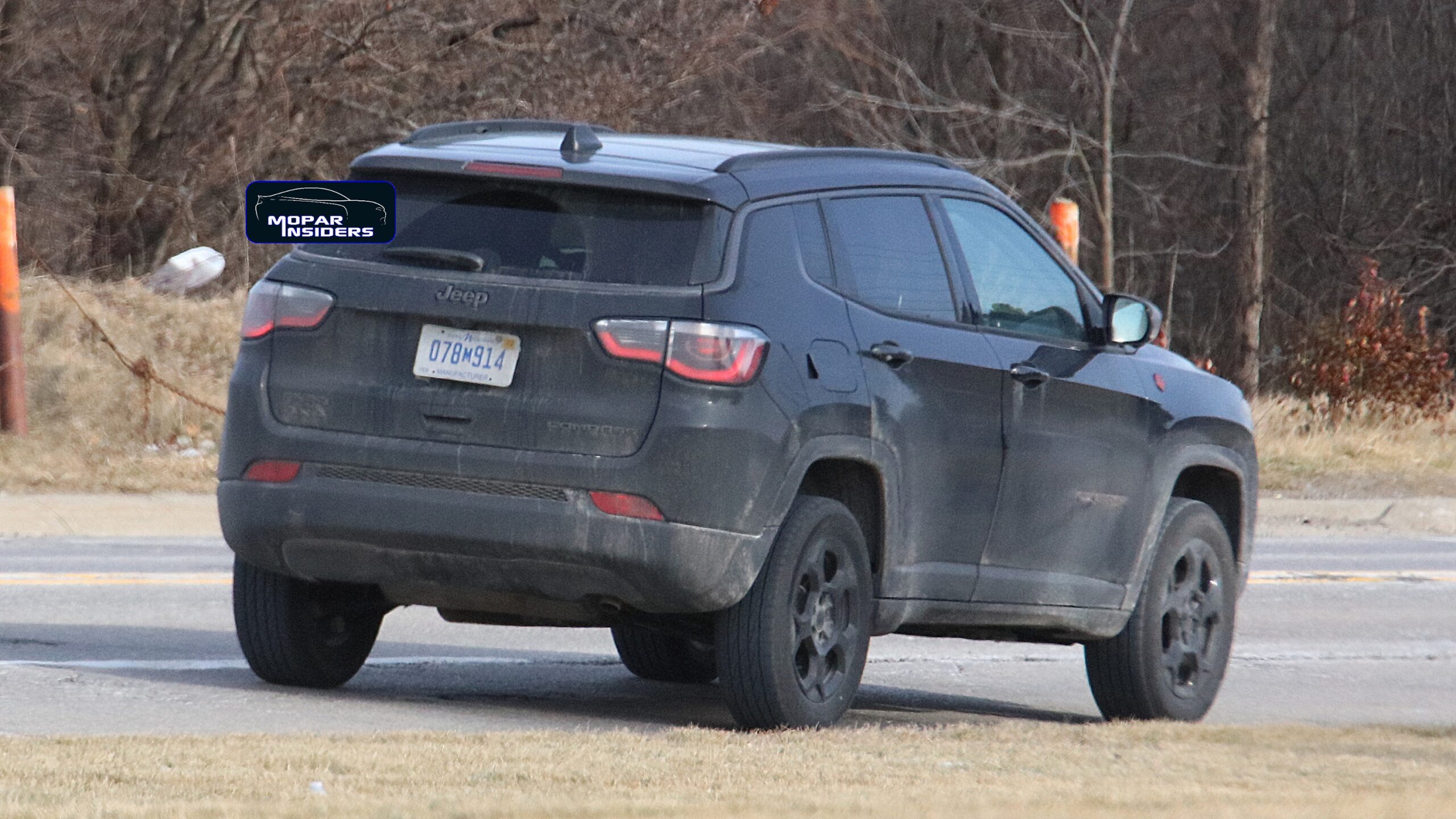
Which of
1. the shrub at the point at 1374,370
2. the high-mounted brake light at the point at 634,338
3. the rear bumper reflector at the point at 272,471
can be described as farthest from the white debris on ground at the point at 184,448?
the shrub at the point at 1374,370

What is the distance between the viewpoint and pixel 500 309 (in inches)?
252

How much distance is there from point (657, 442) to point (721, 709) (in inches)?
61.9

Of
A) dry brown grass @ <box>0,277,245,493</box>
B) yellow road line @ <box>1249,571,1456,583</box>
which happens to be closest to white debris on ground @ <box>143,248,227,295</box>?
dry brown grass @ <box>0,277,245,493</box>

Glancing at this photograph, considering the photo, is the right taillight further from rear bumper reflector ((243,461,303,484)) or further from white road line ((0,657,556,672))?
white road line ((0,657,556,672))

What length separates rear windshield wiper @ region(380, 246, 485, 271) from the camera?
21.5 ft

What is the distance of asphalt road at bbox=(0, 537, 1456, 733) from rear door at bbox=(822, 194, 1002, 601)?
27.3 inches

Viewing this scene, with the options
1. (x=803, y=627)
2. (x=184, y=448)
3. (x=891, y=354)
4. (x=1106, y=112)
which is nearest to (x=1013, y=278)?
(x=891, y=354)

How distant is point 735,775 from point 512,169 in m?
2.12

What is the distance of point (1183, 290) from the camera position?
3525 centimetres

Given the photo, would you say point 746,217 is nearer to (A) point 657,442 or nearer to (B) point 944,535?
(A) point 657,442

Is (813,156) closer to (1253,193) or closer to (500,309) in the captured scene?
(500,309)

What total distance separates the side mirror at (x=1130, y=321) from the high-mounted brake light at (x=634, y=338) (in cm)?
203

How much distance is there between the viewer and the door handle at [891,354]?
22.1ft

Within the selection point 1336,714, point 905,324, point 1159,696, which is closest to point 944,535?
point 905,324
